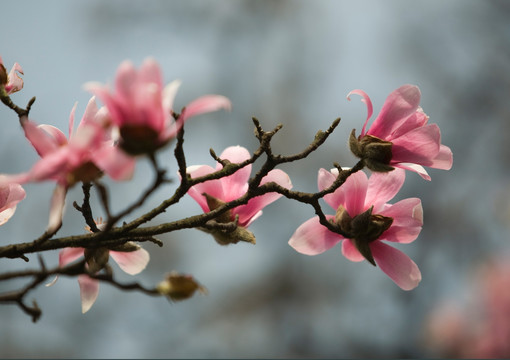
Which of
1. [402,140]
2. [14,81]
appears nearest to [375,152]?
[402,140]

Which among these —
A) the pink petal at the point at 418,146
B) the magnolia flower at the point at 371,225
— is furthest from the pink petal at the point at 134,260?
the pink petal at the point at 418,146

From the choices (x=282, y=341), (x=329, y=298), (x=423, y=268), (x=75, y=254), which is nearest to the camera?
(x=75, y=254)

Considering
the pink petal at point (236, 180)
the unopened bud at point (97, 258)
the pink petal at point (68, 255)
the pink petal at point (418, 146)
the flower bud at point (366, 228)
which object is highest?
the pink petal at point (418, 146)

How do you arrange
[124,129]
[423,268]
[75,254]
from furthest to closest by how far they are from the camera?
[423,268], [75,254], [124,129]

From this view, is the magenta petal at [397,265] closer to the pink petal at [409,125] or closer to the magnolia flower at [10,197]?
the pink petal at [409,125]

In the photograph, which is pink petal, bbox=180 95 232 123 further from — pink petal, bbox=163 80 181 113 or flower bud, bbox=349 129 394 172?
flower bud, bbox=349 129 394 172

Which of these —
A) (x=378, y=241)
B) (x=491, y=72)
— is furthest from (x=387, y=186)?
(x=491, y=72)

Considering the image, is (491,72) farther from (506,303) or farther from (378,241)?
(378,241)
